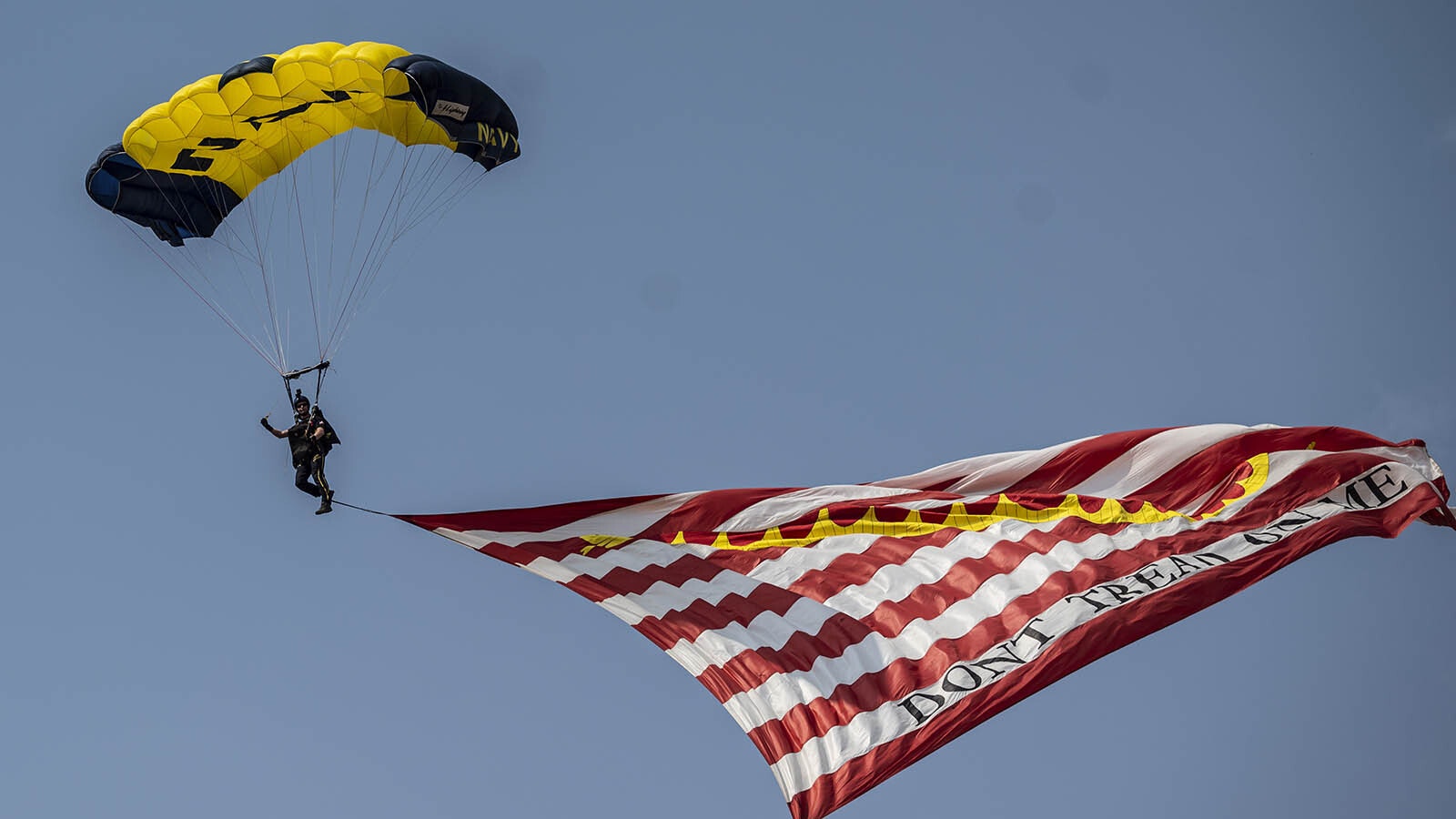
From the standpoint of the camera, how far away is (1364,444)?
42.6 feet

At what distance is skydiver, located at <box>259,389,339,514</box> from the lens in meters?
12.6

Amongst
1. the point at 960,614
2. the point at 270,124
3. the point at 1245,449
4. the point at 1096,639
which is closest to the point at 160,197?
the point at 270,124

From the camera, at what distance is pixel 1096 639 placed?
1136 centimetres

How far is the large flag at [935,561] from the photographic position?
35.9ft

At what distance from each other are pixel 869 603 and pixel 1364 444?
434cm

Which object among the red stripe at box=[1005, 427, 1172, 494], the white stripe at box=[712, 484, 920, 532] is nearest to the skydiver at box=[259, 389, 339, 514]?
the white stripe at box=[712, 484, 920, 532]

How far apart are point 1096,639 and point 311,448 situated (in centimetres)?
606

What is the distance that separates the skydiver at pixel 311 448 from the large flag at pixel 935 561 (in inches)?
52.5

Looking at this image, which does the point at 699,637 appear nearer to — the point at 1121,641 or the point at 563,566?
the point at 563,566

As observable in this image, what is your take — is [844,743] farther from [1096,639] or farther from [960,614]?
[1096,639]

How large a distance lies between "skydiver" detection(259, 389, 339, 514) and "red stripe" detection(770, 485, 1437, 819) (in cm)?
463

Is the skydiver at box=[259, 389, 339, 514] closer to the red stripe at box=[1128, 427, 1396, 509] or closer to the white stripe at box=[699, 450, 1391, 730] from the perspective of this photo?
the white stripe at box=[699, 450, 1391, 730]

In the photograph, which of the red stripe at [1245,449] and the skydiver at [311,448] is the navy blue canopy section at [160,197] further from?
the red stripe at [1245,449]

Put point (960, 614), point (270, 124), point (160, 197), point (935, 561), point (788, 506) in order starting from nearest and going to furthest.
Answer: point (960, 614)
point (935, 561)
point (788, 506)
point (270, 124)
point (160, 197)
